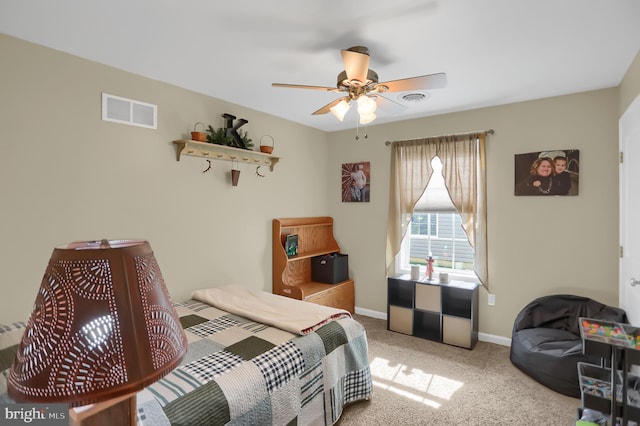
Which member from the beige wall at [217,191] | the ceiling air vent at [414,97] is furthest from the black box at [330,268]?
the ceiling air vent at [414,97]

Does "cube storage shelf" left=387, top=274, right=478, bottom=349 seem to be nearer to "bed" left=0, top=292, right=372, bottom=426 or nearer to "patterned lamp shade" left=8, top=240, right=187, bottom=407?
"bed" left=0, top=292, right=372, bottom=426

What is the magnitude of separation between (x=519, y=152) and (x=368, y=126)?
1801 mm

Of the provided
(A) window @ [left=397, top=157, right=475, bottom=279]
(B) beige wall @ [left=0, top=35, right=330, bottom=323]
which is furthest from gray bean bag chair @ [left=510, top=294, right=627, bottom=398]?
(B) beige wall @ [left=0, top=35, right=330, bottom=323]

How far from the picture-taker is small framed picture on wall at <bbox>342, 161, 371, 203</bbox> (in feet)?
14.3

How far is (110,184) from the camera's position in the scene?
8.28 feet

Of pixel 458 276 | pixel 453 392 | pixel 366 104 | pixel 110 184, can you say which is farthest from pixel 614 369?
pixel 110 184

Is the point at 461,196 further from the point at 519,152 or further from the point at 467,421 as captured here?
the point at 467,421

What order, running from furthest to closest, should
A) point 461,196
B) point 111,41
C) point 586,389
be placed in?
point 461,196, point 111,41, point 586,389

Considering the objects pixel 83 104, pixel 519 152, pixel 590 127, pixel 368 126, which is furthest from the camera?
pixel 368 126

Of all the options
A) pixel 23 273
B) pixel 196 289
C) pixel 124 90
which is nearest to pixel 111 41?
pixel 124 90

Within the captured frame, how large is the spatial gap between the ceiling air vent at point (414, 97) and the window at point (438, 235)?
999mm

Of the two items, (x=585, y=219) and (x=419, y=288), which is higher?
(x=585, y=219)

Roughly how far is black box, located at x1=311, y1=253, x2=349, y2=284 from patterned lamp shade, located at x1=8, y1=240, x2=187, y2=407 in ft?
11.8

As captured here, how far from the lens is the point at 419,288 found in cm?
369
